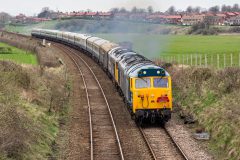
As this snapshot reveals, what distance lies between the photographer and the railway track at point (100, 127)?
20.1 m

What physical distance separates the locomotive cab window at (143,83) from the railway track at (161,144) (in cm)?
222

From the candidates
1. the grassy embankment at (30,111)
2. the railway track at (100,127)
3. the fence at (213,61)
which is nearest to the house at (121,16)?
the fence at (213,61)

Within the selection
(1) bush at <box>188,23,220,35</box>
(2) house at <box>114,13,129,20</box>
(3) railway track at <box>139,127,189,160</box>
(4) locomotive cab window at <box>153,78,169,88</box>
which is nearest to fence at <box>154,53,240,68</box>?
(4) locomotive cab window at <box>153,78,169,88</box>

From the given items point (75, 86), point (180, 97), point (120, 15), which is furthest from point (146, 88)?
point (120, 15)

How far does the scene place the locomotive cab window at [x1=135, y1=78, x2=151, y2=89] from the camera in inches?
948

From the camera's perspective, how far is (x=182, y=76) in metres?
33.1

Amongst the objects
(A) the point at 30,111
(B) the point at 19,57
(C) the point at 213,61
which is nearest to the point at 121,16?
(B) the point at 19,57

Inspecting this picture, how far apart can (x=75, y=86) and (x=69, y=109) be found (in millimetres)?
9266

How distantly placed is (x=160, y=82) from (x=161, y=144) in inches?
159

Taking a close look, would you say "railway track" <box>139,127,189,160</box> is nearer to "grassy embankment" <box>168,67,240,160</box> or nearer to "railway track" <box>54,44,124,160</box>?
"railway track" <box>54,44,124,160</box>

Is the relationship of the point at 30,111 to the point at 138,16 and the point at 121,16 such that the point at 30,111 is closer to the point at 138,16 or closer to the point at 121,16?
the point at 138,16

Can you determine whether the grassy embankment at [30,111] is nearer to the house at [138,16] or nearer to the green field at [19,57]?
the green field at [19,57]

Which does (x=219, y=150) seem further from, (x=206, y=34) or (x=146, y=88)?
(x=206, y=34)

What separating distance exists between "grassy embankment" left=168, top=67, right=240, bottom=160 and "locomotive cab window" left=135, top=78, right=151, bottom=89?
11.1 ft
